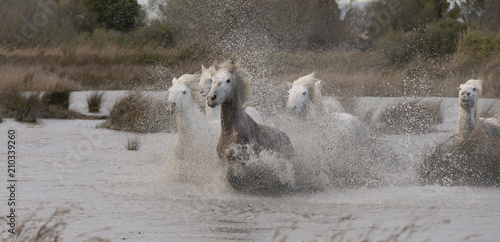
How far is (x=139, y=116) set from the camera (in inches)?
627

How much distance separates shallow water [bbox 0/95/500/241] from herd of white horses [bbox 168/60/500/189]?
0.99ft

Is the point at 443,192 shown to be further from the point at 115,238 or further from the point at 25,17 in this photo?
the point at 25,17

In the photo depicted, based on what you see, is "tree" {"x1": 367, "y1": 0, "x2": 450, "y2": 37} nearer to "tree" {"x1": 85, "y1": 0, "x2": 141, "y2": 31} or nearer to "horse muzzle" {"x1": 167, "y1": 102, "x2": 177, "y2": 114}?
"tree" {"x1": 85, "y1": 0, "x2": 141, "y2": 31}

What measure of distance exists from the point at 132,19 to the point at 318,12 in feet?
23.9

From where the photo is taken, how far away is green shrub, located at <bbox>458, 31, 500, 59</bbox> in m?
27.7

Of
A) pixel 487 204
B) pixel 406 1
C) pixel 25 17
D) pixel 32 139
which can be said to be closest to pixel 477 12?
pixel 406 1

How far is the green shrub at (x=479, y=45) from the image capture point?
27.7 metres

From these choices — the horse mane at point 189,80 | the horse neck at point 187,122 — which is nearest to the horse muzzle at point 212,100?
the horse neck at point 187,122

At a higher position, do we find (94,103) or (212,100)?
(94,103)

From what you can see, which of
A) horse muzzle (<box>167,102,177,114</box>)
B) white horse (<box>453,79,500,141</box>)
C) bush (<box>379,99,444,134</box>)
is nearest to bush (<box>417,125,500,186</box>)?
white horse (<box>453,79,500,141</box>)

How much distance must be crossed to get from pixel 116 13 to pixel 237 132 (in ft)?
81.8

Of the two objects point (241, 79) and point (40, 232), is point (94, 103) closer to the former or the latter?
point (241, 79)

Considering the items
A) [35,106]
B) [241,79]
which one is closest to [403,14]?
[35,106]

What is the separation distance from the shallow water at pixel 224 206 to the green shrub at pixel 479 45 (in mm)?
16918
